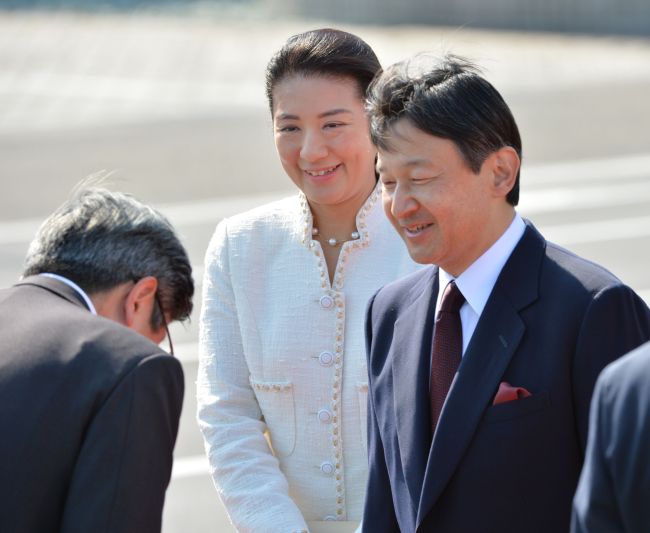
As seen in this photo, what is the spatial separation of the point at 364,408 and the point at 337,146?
81cm

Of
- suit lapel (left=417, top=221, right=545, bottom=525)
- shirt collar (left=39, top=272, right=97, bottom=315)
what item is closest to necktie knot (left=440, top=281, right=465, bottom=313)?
suit lapel (left=417, top=221, right=545, bottom=525)

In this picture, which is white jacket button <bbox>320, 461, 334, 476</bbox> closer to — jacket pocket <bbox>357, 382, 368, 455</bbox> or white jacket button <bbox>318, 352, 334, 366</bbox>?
jacket pocket <bbox>357, 382, 368, 455</bbox>

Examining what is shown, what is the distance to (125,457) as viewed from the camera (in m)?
3.27

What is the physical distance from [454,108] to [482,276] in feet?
1.43

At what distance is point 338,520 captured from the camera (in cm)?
407

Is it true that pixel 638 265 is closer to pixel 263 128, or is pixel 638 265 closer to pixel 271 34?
pixel 263 128

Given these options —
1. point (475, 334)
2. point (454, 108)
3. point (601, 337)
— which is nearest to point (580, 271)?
point (601, 337)

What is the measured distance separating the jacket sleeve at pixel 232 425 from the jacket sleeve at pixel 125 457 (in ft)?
2.19

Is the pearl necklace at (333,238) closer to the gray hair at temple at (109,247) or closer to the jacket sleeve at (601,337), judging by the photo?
the gray hair at temple at (109,247)

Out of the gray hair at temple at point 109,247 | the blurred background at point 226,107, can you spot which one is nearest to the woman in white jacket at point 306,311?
the gray hair at temple at point 109,247

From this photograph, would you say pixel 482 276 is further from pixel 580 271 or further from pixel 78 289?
pixel 78 289

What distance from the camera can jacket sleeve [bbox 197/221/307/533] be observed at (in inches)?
156

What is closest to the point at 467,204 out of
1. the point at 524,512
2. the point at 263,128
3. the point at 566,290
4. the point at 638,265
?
the point at 566,290

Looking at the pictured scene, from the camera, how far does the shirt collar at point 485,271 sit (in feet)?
11.3
